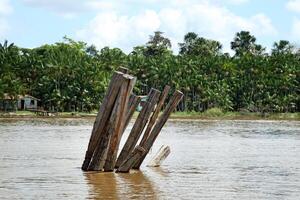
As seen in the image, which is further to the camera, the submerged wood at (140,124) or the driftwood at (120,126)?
the submerged wood at (140,124)

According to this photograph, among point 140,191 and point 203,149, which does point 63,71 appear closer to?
point 203,149

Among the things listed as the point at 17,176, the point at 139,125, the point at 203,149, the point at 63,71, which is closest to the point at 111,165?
the point at 139,125

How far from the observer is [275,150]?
3150cm

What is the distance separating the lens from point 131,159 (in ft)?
62.2

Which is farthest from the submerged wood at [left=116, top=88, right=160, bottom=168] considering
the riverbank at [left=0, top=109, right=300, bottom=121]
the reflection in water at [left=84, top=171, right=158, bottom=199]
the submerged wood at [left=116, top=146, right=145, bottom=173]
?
the riverbank at [left=0, top=109, right=300, bottom=121]

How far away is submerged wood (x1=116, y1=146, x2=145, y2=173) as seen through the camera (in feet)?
61.4

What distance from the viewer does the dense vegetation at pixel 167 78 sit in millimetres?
94250

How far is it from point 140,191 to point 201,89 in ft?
285

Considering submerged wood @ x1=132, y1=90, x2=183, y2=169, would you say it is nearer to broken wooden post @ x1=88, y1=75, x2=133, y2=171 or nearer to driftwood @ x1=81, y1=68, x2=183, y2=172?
driftwood @ x1=81, y1=68, x2=183, y2=172

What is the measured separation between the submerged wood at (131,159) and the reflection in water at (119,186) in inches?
8.6

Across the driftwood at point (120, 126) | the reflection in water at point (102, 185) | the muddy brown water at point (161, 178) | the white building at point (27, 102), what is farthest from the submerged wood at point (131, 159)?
the white building at point (27, 102)

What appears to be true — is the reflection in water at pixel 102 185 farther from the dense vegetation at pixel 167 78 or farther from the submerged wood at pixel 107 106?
the dense vegetation at pixel 167 78

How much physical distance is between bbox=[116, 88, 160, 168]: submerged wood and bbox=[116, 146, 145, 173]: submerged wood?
0.15 m

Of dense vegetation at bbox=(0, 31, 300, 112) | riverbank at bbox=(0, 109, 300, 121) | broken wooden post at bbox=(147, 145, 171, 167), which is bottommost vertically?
broken wooden post at bbox=(147, 145, 171, 167)
